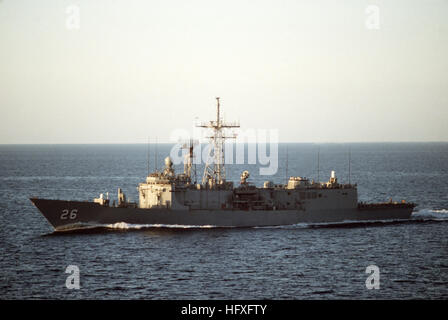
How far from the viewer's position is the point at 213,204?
48.7 meters

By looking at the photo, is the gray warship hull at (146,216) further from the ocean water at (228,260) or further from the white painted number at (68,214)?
the ocean water at (228,260)

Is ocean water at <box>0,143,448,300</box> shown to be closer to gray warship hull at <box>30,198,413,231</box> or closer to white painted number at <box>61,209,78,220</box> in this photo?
gray warship hull at <box>30,198,413,231</box>

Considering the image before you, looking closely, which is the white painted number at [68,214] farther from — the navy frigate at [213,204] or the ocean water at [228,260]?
the ocean water at [228,260]

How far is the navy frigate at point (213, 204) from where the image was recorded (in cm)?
4741

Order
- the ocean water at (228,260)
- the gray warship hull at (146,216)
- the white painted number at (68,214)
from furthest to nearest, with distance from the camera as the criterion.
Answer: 1. the white painted number at (68,214)
2. the gray warship hull at (146,216)
3. the ocean water at (228,260)

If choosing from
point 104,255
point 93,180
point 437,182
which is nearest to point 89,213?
point 104,255

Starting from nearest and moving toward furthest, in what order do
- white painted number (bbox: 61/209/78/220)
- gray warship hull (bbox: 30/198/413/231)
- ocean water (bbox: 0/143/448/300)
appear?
ocean water (bbox: 0/143/448/300), gray warship hull (bbox: 30/198/413/231), white painted number (bbox: 61/209/78/220)

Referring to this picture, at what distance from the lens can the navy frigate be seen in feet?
156

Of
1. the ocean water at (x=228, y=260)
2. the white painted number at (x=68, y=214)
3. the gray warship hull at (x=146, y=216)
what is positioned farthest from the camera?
the white painted number at (x=68, y=214)

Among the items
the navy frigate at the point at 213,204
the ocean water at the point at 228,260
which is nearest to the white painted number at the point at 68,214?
the navy frigate at the point at 213,204

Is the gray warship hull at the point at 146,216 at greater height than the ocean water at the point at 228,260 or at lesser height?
greater

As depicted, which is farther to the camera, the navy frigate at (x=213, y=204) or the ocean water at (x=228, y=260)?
the navy frigate at (x=213, y=204)

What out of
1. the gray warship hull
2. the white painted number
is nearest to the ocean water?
the gray warship hull

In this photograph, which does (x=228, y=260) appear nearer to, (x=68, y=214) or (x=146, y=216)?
(x=146, y=216)
